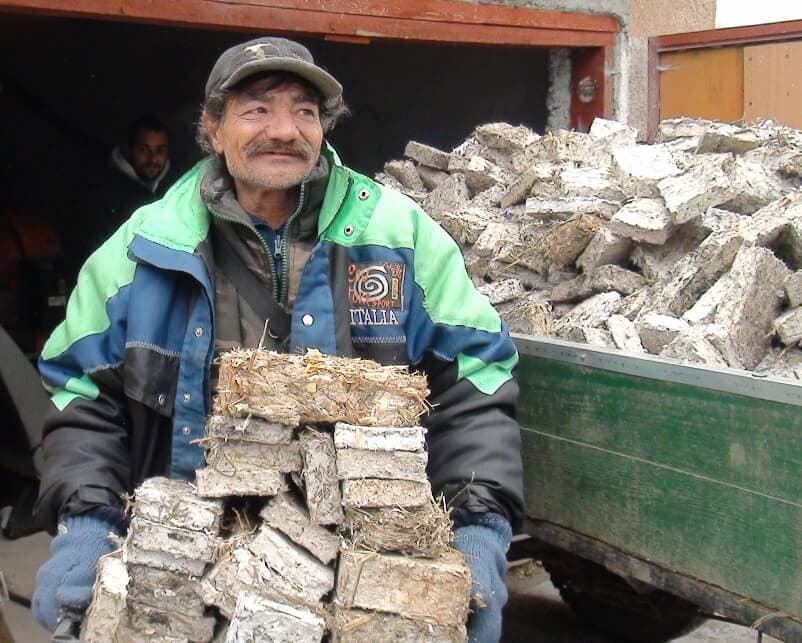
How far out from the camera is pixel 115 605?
219cm

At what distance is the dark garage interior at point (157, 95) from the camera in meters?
8.48

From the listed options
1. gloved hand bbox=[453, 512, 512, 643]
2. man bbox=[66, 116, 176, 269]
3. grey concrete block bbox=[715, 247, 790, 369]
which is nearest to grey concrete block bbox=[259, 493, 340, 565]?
gloved hand bbox=[453, 512, 512, 643]

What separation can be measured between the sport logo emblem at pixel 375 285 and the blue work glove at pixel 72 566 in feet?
2.93

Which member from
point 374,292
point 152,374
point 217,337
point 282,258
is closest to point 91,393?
point 152,374

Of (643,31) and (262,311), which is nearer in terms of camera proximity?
(262,311)

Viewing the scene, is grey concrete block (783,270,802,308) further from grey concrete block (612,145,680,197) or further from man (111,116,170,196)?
man (111,116,170,196)

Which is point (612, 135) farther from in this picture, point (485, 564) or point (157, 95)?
point (157, 95)

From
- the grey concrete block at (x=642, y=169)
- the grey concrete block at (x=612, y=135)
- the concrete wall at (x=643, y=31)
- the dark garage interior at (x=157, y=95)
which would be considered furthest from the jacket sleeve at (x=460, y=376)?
the dark garage interior at (x=157, y=95)

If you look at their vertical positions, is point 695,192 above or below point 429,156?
below

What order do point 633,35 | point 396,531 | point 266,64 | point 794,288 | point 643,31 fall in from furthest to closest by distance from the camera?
point 643,31 < point 633,35 < point 794,288 < point 266,64 < point 396,531

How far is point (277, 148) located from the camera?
8.82 ft

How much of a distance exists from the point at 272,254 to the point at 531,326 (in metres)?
1.11

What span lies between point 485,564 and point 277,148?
1.25 m

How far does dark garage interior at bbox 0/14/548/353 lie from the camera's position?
27.8ft
